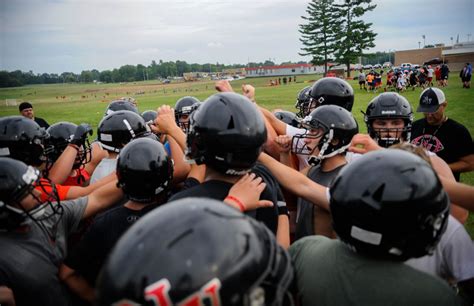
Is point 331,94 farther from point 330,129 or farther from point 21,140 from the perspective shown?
point 21,140

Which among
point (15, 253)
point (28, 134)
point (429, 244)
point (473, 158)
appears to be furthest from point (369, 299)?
point (473, 158)

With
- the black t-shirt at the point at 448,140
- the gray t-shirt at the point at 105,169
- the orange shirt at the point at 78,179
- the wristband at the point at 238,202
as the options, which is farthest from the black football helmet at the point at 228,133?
the black t-shirt at the point at 448,140

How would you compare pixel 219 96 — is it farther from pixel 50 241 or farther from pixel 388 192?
pixel 50 241

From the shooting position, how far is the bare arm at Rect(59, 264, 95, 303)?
8.79 feet

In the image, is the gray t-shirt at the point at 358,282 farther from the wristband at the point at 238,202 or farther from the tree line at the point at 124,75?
the tree line at the point at 124,75

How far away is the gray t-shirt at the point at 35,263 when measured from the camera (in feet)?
7.88

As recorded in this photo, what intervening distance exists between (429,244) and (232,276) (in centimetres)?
124

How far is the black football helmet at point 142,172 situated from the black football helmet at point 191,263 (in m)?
1.48

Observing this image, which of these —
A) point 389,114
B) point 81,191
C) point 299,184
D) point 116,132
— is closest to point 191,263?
point 299,184

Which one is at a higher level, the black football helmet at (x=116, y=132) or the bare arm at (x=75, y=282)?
the black football helmet at (x=116, y=132)

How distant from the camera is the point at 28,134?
3734 millimetres

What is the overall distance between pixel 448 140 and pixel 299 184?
14.4 feet

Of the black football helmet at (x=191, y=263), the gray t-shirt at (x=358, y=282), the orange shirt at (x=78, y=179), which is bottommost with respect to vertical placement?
the orange shirt at (x=78, y=179)

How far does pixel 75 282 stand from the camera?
2713 mm
